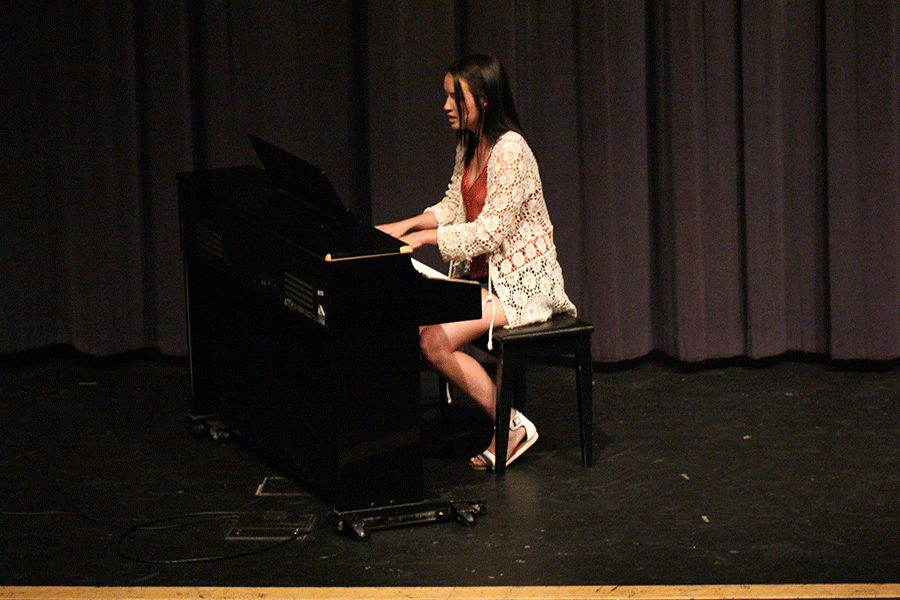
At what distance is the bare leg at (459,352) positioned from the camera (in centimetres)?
364

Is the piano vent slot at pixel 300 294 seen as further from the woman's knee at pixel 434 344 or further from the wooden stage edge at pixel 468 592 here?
the wooden stage edge at pixel 468 592

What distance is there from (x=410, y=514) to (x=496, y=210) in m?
0.91

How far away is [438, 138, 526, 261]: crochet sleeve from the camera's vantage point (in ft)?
11.9

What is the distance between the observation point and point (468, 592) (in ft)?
9.37

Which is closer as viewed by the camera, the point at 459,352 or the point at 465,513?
the point at 465,513

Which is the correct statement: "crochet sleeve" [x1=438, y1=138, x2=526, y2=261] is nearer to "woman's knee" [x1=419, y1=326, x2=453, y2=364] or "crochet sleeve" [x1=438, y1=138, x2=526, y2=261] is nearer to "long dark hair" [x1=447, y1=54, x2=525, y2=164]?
"long dark hair" [x1=447, y1=54, x2=525, y2=164]

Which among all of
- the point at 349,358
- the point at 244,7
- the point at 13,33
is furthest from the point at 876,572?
the point at 13,33

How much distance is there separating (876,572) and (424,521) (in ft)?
3.67

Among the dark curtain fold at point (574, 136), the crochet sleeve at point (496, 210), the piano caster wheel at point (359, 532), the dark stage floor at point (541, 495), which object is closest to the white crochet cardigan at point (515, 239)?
the crochet sleeve at point (496, 210)

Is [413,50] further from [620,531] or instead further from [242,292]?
[620,531]

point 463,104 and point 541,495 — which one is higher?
Answer: point 463,104

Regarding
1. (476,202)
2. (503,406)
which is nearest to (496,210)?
(476,202)

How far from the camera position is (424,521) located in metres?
3.31

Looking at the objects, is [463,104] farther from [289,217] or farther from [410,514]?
[410,514]
